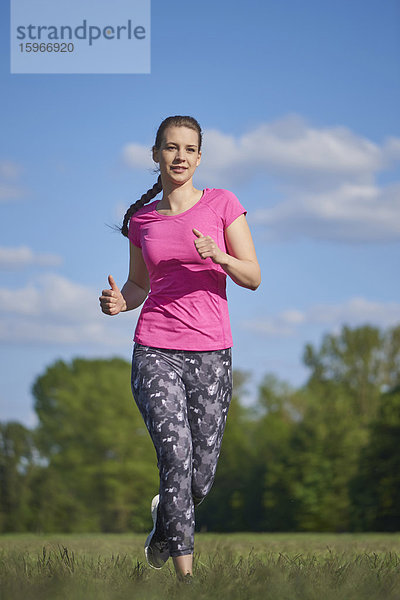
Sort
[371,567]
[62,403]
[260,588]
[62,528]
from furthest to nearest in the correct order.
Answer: [62,403]
[62,528]
[371,567]
[260,588]

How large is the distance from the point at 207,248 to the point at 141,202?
1167mm

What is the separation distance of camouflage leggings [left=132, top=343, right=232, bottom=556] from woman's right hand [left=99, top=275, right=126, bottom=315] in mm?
349

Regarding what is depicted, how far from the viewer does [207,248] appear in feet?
13.9

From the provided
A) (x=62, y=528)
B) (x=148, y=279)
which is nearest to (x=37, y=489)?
(x=62, y=528)

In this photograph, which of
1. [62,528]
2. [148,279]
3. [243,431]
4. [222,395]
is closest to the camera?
[222,395]

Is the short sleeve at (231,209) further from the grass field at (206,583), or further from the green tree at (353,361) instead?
the green tree at (353,361)

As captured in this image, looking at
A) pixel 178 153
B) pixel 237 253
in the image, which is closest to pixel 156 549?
pixel 237 253

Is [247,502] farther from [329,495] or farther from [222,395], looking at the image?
[222,395]

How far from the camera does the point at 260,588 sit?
3455mm

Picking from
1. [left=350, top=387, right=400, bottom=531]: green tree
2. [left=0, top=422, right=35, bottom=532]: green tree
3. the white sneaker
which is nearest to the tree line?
[left=0, top=422, right=35, bottom=532]: green tree

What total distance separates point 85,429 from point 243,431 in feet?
39.0

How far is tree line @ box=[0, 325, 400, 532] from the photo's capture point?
38.6 metres

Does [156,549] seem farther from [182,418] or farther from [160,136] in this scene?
[160,136]

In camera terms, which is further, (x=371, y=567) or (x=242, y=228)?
(x=242, y=228)
